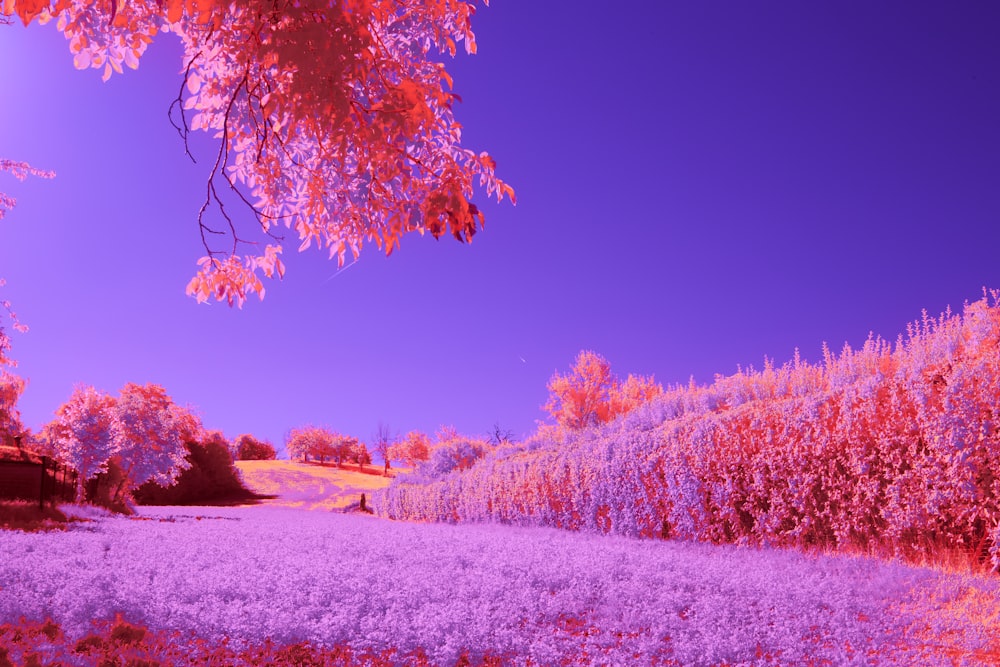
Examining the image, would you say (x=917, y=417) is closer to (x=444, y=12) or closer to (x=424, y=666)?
(x=424, y=666)

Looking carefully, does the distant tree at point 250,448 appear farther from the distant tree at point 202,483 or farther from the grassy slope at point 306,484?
the distant tree at point 202,483

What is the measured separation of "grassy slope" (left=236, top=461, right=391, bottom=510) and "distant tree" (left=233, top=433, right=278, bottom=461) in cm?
1242

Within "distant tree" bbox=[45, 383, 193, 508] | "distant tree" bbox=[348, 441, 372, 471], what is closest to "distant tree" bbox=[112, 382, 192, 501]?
"distant tree" bbox=[45, 383, 193, 508]

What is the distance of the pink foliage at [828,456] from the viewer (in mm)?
7160

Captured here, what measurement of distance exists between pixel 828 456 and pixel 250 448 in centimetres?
6150

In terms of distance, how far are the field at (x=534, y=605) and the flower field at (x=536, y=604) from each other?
0.02 meters

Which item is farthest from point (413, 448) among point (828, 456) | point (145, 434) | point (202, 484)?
point (828, 456)

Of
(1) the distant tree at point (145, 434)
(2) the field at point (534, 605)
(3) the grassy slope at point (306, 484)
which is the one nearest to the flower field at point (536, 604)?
(2) the field at point (534, 605)

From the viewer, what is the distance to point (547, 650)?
4180mm

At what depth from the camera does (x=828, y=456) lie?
8234 mm

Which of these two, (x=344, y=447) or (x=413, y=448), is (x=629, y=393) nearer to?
(x=413, y=448)

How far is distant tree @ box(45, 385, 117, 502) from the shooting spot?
2045 centimetres

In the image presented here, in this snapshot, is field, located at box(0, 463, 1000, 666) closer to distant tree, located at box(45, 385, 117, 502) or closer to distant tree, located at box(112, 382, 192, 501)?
distant tree, located at box(45, 385, 117, 502)

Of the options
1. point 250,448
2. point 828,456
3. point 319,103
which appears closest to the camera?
point 319,103
